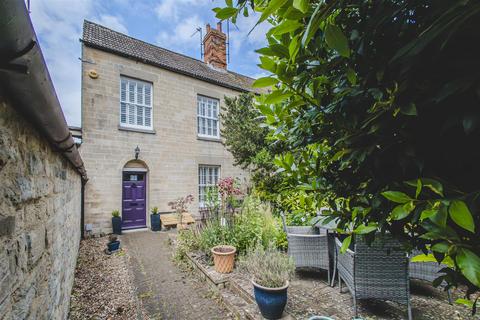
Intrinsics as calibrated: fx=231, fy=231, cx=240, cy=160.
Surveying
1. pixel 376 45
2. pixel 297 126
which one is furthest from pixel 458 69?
pixel 297 126

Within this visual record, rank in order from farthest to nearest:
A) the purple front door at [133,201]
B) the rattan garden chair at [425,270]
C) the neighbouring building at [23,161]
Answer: the purple front door at [133,201] < the rattan garden chair at [425,270] < the neighbouring building at [23,161]

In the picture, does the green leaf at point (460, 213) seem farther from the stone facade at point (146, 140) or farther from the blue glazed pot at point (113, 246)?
the stone facade at point (146, 140)

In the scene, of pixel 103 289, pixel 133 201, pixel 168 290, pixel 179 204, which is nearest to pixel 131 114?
pixel 133 201

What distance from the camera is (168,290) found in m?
4.16

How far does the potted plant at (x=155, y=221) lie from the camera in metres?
8.80

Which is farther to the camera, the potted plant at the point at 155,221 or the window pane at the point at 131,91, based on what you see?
the window pane at the point at 131,91

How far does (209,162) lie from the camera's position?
10805mm

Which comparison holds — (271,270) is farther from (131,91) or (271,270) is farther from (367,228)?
(131,91)

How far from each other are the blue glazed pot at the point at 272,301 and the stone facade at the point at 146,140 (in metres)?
7.17

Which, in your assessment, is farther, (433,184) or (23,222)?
(23,222)

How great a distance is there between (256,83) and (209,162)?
9.99 metres

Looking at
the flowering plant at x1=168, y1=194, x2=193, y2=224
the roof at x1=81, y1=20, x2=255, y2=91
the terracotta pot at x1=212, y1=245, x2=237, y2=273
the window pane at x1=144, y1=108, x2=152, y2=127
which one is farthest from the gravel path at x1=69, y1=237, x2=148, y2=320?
the roof at x1=81, y1=20, x2=255, y2=91

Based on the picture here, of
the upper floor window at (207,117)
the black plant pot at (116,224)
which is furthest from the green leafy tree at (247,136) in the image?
Answer: the black plant pot at (116,224)

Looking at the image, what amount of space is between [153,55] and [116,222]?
7048mm
